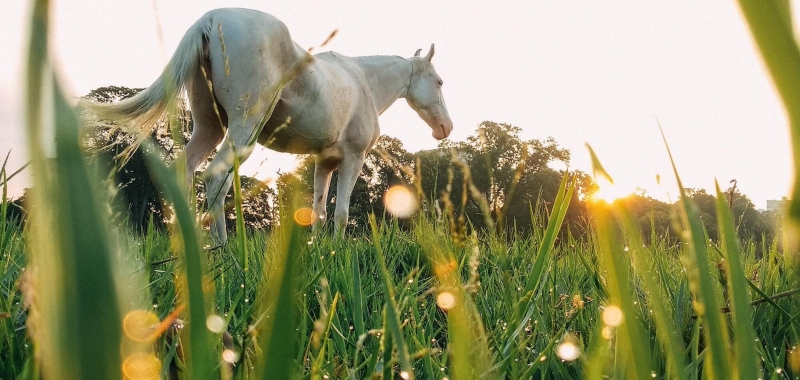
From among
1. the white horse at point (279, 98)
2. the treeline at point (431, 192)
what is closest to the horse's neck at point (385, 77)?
the white horse at point (279, 98)

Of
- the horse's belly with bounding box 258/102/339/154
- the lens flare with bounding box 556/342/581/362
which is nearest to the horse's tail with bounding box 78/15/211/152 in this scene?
the horse's belly with bounding box 258/102/339/154

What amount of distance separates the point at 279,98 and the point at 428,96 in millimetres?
5306

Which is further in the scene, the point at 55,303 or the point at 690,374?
the point at 690,374

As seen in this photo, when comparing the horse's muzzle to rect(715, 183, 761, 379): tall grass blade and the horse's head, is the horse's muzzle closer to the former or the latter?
the horse's head

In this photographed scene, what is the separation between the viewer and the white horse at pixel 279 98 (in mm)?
4559

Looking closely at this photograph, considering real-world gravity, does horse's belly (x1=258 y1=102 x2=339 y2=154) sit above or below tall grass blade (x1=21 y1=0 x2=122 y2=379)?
above

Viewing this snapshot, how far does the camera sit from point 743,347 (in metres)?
0.27

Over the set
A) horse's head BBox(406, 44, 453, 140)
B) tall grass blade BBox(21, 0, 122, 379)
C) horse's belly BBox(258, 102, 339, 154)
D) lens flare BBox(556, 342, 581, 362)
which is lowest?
lens flare BBox(556, 342, 581, 362)

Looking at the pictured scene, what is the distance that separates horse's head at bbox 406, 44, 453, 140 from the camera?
9.14 meters

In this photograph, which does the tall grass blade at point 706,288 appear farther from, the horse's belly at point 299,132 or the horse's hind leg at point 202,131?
the horse's hind leg at point 202,131

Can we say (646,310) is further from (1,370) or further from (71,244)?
(71,244)

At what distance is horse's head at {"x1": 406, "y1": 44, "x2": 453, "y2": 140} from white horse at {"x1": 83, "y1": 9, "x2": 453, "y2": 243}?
81cm

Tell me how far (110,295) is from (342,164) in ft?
23.0

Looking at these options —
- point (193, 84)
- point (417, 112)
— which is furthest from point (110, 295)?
point (417, 112)
